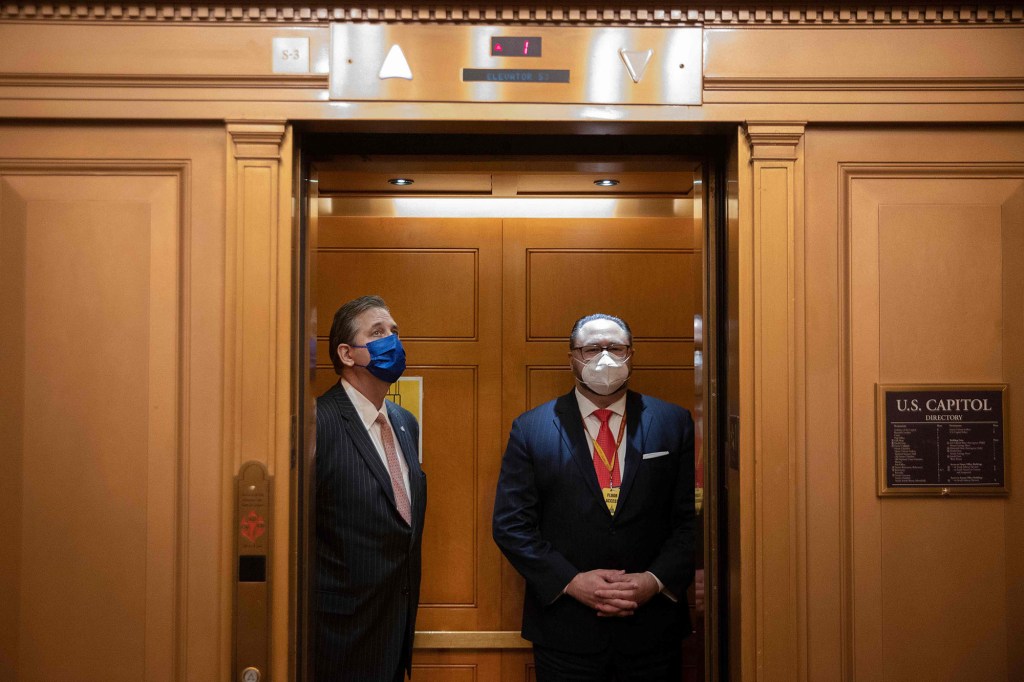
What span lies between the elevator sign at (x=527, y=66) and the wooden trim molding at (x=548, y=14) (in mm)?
27

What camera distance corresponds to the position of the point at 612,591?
2498 mm

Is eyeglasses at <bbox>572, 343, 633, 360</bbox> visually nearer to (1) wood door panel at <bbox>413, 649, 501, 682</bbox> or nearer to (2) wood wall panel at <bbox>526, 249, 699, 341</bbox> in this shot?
(2) wood wall panel at <bbox>526, 249, 699, 341</bbox>

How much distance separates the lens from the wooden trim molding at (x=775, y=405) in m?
1.89

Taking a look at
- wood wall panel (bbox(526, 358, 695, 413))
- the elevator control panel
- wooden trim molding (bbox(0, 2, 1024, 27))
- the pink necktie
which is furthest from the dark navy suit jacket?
wooden trim molding (bbox(0, 2, 1024, 27))

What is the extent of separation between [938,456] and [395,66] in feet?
5.33

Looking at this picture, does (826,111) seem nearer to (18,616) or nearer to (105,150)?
(105,150)

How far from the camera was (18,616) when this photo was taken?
6.15 ft

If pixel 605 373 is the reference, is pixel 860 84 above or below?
above

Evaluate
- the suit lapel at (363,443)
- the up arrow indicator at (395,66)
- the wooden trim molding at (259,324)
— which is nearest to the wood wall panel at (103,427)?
the wooden trim molding at (259,324)

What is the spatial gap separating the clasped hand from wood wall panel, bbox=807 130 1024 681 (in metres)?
0.68

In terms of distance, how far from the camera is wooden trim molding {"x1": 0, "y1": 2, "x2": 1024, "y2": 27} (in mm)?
1865

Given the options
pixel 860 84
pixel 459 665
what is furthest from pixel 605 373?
pixel 459 665

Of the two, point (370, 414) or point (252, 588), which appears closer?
point (252, 588)

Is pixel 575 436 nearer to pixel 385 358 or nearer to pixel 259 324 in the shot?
pixel 385 358
